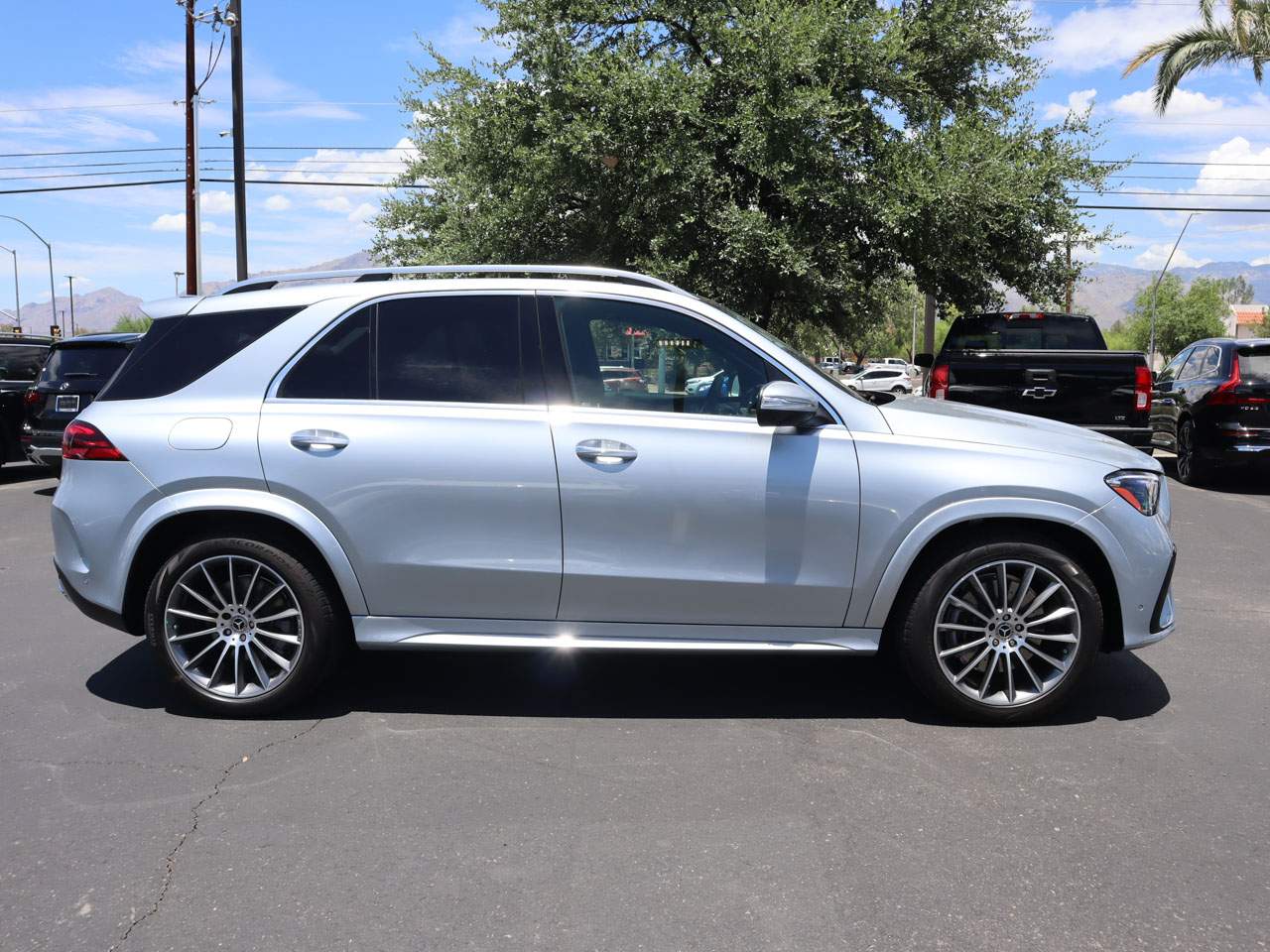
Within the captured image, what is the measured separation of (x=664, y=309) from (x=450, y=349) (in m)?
0.93

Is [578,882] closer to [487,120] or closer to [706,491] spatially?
[706,491]

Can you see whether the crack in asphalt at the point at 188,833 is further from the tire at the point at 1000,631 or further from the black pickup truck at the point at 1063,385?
the black pickup truck at the point at 1063,385

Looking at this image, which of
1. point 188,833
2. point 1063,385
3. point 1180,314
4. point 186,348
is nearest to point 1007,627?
point 188,833

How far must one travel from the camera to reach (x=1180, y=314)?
7594 cm

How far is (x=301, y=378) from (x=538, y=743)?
1836mm

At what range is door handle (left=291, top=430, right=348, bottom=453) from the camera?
4191mm

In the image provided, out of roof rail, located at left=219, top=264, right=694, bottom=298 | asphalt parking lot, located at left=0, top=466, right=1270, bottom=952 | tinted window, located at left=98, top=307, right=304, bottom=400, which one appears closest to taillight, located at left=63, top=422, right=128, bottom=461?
tinted window, located at left=98, top=307, right=304, bottom=400

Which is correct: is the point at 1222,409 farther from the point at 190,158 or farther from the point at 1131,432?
the point at 190,158

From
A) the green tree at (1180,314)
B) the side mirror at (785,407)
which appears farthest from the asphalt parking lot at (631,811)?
the green tree at (1180,314)

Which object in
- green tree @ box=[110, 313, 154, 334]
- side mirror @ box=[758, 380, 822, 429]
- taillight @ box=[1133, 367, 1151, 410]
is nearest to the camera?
side mirror @ box=[758, 380, 822, 429]

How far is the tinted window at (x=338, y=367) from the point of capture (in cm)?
432

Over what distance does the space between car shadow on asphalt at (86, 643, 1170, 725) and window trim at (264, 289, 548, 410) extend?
3.51 ft

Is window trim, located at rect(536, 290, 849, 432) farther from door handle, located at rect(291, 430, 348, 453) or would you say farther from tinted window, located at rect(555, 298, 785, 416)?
door handle, located at rect(291, 430, 348, 453)

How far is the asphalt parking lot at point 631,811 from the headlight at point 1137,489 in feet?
3.09
